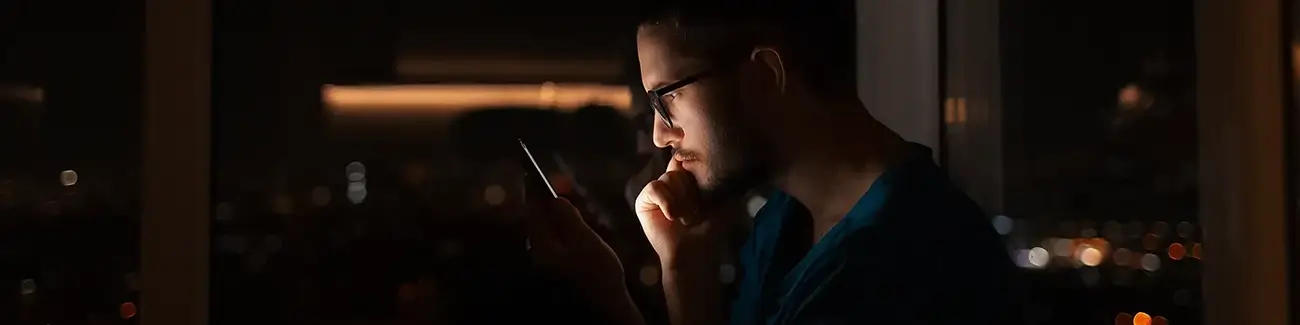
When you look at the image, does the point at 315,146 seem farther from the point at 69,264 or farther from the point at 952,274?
the point at 952,274

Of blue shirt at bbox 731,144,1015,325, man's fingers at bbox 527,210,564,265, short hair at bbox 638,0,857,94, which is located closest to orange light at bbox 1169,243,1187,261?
blue shirt at bbox 731,144,1015,325

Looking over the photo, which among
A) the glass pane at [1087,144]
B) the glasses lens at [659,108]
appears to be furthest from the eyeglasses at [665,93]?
the glass pane at [1087,144]

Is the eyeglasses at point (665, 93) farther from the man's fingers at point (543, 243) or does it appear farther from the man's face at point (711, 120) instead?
the man's fingers at point (543, 243)

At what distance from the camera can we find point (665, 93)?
1.08 m

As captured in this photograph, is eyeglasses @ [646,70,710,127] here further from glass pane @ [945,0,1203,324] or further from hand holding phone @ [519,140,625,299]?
glass pane @ [945,0,1203,324]

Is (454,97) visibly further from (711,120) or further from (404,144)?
(711,120)

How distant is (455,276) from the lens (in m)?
1.17

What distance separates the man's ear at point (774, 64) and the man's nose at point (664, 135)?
113mm

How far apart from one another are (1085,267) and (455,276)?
744mm

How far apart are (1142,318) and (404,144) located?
889mm

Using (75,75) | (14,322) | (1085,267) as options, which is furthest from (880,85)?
(14,322)

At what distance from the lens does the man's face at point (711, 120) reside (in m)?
1.05

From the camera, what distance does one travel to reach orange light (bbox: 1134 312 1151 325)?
4.23ft

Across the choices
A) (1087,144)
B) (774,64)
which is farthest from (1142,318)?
(774,64)
